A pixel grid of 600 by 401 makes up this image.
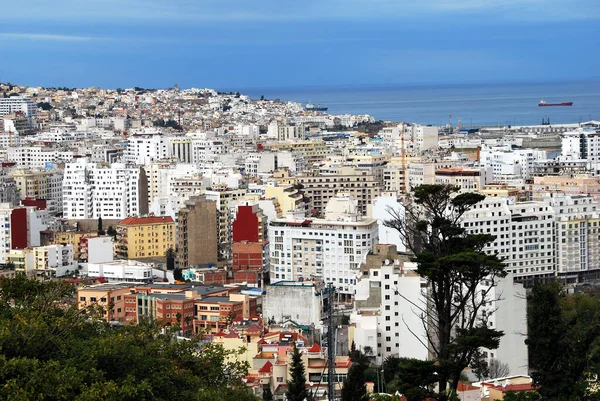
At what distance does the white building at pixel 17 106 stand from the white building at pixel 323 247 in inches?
1752

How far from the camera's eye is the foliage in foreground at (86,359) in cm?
1081

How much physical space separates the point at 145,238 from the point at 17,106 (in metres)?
41.7

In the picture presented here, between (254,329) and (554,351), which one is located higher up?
(554,351)

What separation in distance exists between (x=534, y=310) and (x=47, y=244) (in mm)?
21419

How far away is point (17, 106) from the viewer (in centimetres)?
7194

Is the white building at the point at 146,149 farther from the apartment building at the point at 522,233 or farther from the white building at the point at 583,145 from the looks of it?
the apartment building at the point at 522,233

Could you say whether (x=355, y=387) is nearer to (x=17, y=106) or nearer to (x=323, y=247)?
(x=323, y=247)

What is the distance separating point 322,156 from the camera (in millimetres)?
48656

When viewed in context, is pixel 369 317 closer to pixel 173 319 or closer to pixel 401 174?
pixel 173 319

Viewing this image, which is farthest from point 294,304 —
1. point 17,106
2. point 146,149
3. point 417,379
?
point 17,106

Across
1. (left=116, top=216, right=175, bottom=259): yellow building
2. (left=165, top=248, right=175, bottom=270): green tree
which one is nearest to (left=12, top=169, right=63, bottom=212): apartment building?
(left=116, top=216, right=175, bottom=259): yellow building

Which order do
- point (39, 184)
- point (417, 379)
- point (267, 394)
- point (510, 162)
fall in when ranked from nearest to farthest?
point (417, 379) < point (267, 394) < point (39, 184) < point (510, 162)

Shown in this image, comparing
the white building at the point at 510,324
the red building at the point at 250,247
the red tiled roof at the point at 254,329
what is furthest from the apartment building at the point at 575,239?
the red tiled roof at the point at 254,329

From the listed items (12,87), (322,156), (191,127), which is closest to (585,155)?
(322,156)
